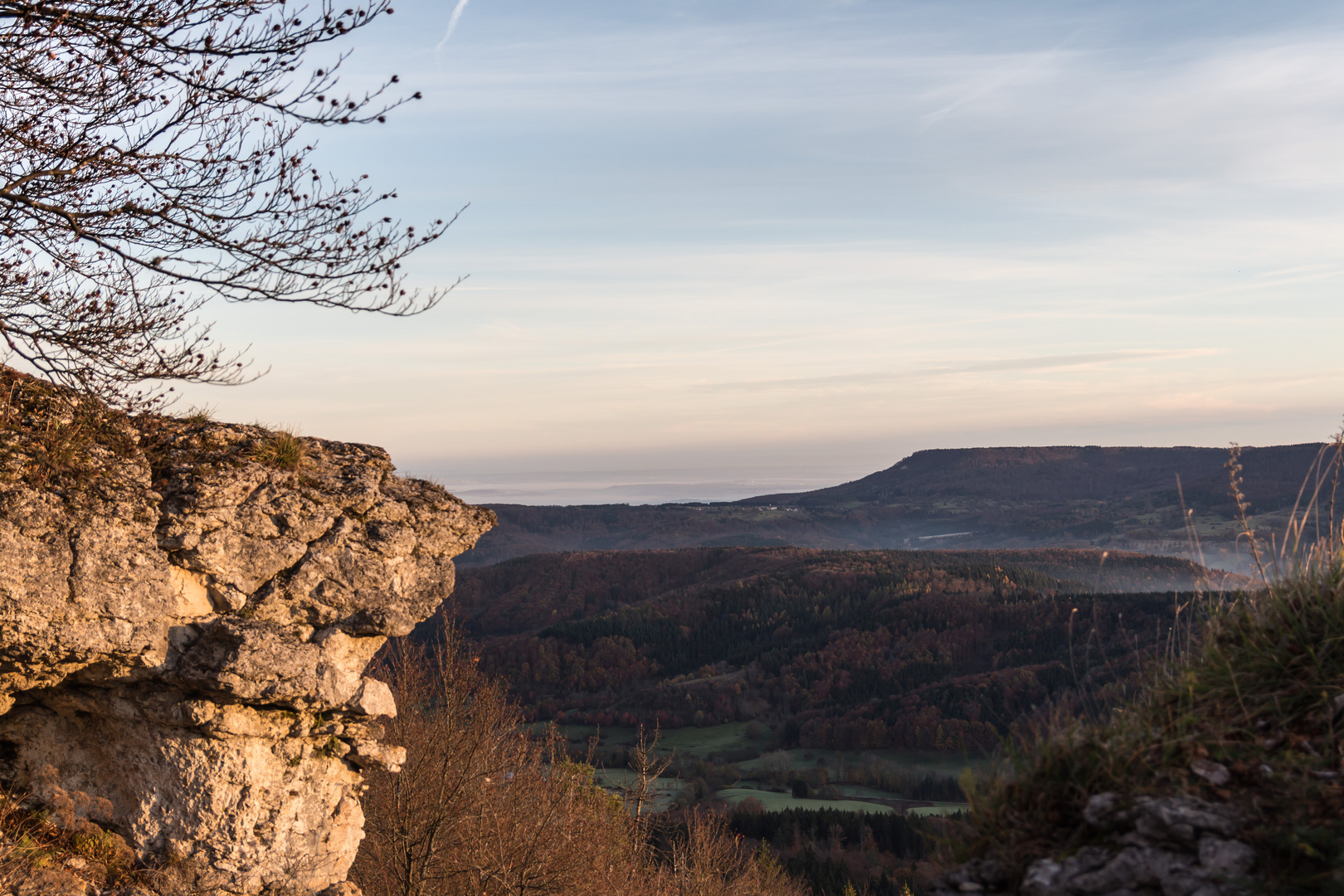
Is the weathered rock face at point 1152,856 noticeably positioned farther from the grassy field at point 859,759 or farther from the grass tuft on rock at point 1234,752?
the grassy field at point 859,759

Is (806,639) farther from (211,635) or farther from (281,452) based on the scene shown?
A: (211,635)

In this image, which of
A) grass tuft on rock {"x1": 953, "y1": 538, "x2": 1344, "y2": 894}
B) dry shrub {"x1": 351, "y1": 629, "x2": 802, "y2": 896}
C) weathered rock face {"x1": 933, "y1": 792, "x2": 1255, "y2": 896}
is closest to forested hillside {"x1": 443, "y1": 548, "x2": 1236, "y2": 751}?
dry shrub {"x1": 351, "y1": 629, "x2": 802, "y2": 896}

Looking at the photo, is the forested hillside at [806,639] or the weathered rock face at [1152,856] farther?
the forested hillside at [806,639]

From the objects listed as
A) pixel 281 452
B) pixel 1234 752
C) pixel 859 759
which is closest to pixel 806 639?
pixel 859 759

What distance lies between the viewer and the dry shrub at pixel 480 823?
1762cm

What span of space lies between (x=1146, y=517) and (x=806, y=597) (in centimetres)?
11801

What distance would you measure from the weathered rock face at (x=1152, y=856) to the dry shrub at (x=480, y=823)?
14.7 meters

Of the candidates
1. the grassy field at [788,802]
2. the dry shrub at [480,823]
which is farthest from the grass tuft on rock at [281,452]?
the grassy field at [788,802]

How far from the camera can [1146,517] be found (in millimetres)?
199625

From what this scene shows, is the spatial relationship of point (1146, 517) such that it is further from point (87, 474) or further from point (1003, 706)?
point (87, 474)

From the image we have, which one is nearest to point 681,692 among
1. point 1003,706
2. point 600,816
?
point 1003,706

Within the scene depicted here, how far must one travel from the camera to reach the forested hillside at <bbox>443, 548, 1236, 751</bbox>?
295ft

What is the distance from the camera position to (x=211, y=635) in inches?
324

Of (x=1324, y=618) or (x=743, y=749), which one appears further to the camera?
(x=743, y=749)
